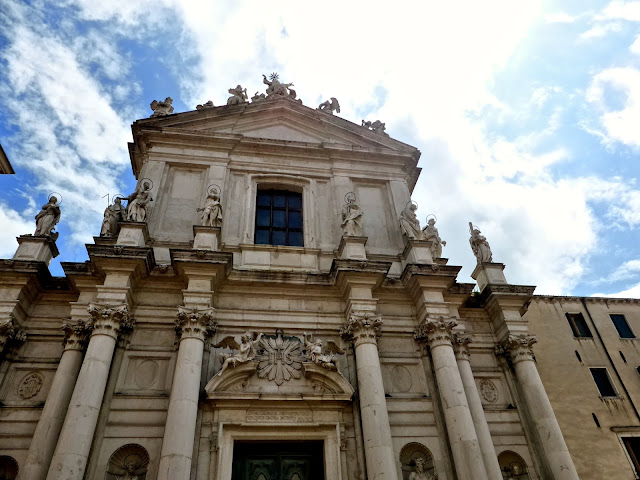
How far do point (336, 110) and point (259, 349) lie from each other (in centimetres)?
1004

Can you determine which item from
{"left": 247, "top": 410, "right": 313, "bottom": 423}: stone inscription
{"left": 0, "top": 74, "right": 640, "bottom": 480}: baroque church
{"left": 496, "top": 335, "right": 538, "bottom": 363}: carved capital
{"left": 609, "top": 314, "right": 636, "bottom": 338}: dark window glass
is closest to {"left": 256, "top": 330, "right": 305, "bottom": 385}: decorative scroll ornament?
{"left": 0, "top": 74, "right": 640, "bottom": 480}: baroque church

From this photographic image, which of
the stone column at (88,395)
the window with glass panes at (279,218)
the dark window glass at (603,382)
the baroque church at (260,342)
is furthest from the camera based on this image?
the dark window glass at (603,382)

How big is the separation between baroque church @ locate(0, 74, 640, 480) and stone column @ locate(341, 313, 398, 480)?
0.12 ft

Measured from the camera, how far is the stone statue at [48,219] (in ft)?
37.6

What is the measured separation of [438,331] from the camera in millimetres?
10680

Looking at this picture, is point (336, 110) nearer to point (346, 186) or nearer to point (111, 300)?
point (346, 186)

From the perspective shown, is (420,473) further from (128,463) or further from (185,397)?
(128,463)

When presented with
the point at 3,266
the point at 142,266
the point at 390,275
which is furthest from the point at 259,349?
the point at 3,266

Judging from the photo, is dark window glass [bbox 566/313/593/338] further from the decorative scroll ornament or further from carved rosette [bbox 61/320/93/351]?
carved rosette [bbox 61/320/93/351]

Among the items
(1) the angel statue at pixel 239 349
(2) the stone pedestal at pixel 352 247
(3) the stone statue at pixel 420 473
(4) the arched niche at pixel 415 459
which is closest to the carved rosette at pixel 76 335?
(1) the angel statue at pixel 239 349

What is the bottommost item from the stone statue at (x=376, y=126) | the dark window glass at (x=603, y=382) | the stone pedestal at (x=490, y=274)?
the dark window glass at (x=603, y=382)

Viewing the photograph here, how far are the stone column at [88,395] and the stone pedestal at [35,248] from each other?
8.16 feet

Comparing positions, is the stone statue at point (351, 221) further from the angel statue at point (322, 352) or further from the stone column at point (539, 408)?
the stone column at point (539, 408)

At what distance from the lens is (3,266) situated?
10.2 m
